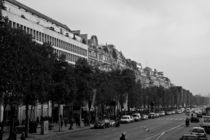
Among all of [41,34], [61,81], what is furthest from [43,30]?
[61,81]

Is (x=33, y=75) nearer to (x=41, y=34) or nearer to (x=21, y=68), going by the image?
(x=21, y=68)

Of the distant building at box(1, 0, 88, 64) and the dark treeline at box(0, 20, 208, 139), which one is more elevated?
the distant building at box(1, 0, 88, 64)

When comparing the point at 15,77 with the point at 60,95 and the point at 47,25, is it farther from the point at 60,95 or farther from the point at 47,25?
the point at 47,25

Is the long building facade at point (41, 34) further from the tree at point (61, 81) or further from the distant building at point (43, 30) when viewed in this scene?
the tree at point (61, 81)

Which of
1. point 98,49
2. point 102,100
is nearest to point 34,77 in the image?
point 102,100

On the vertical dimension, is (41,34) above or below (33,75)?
above

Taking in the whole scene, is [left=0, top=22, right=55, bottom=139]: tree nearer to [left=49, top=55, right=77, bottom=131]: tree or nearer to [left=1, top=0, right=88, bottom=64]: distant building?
[left=49, top=55, right=77, bottom=131]: tree

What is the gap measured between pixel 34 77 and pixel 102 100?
38.2 m

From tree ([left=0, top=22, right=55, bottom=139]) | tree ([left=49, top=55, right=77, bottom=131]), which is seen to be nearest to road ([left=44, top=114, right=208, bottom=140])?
tree ([left=49, top=55, right=77, bottom=131])

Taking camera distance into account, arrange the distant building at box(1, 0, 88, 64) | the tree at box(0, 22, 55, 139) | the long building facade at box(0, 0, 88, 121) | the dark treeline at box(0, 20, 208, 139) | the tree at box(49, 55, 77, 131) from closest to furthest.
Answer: the tree at box(0, 22, 55, 139) < the dark treeline at box(0, 20, 208, 139) < the tree at box(49, 55, 77, 131) < the long building facade at box(0, 0, 88, 121) < the distant building at box(1, 0, 88, 64)

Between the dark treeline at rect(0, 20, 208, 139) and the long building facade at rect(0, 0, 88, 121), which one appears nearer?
the dark treeline at rect(0, 20, 208, 139)

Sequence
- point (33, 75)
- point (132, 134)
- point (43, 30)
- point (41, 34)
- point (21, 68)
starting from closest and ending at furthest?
1. point (21, 68)
2. point (33, 75)
3. point (132, 134)
4. point (41, 34)
5. point (43, 30)

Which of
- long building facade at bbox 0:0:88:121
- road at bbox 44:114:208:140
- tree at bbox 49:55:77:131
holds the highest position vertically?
long building facade at bbox 0:0:88:121

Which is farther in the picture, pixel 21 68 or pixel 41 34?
pixel 41 34
